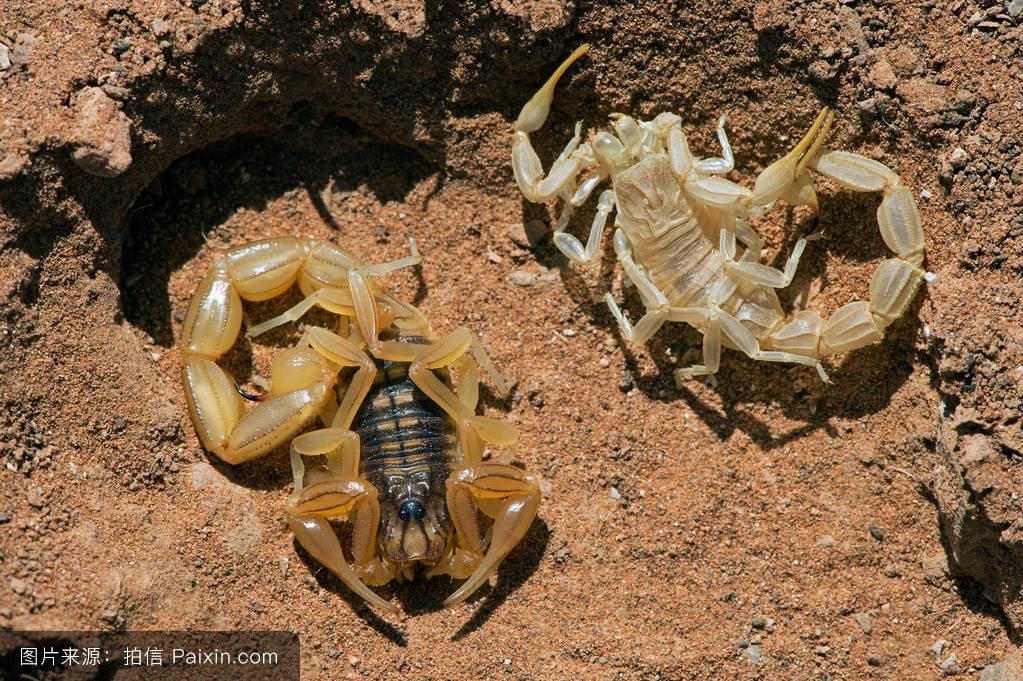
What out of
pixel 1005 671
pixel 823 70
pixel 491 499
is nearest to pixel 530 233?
pixel 491 499

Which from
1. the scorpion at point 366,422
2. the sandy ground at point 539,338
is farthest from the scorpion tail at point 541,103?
the scorpion at point 366,422

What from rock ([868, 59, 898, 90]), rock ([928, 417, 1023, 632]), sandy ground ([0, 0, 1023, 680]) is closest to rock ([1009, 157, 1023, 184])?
sandy ground ([0, 0, 1023, 680])

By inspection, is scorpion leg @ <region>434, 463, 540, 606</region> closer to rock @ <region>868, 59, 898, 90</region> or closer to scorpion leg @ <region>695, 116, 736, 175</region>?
scorpion leg @ <region>695, 116, 736, 175</region>

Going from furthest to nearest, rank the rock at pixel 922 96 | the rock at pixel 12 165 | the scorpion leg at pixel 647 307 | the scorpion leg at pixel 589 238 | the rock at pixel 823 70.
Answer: the scorpion leg at pixel 589 238
the scorpion leg at pixel 647 307
the rock at pixel 823 70
the rock at pixel 922 96
the rock at pixel 12 165

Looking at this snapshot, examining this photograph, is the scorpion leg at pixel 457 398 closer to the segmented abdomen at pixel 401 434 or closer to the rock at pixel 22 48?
the segmented abdomen at pixel 401 434

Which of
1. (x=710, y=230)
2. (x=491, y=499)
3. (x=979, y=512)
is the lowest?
(x=491, y=499)

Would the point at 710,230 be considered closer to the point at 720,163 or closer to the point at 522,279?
the point at 720,163
